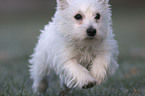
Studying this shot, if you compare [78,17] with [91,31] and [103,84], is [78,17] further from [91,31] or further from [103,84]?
[103,84]

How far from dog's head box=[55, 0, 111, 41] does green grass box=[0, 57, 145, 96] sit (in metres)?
1.26

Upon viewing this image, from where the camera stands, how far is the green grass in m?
6.16

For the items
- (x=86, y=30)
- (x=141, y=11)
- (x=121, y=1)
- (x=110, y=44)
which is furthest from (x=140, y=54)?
(x=121, y=1)

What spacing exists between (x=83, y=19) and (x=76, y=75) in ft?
3.29

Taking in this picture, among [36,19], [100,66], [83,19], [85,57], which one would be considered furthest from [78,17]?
[36,19]

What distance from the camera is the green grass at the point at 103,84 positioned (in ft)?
20.2

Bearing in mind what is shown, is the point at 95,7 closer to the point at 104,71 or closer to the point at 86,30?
the point at 86,30

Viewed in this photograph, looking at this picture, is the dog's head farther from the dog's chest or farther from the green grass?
the green grass

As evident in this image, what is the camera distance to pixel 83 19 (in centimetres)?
581

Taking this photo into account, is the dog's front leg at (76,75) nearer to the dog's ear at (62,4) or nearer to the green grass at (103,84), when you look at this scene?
the green grass at (103,84)

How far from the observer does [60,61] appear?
20.3ft

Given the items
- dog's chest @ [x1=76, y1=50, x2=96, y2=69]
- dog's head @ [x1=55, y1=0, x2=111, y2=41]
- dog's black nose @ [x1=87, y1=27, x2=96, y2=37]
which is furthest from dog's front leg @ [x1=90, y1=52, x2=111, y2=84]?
dog's black nose @ [x1=87, y1=27, x2=96, y2=37]

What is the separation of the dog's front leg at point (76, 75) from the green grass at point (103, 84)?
0.75m

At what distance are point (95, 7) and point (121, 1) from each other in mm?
39634
